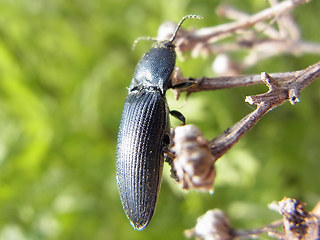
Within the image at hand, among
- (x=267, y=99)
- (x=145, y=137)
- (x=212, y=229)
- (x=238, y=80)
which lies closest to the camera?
(x=267, y=99)

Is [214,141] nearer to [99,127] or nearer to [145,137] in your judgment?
[145,137]

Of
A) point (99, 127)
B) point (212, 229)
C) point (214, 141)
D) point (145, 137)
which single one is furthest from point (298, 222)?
point (99, 127)

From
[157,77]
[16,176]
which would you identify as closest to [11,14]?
[16,176]

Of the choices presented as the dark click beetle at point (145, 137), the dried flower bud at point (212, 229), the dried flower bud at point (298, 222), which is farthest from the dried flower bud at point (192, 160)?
the dark click beetle at point (145, 137)

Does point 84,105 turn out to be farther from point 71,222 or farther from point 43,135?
point 71,222

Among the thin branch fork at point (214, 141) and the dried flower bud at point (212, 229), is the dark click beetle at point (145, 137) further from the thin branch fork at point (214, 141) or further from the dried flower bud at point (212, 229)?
the thin branch fork at point (214, 141)
